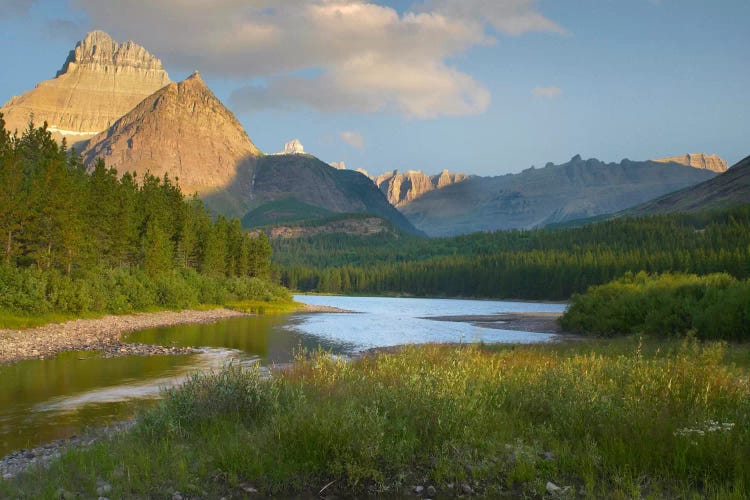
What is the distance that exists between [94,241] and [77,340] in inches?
1052

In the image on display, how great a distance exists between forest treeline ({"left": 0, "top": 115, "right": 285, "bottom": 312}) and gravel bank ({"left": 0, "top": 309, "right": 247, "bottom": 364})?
9.92ft

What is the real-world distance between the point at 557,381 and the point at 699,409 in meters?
3.25

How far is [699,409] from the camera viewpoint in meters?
12.0

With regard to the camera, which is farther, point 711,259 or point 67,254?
point 711,259

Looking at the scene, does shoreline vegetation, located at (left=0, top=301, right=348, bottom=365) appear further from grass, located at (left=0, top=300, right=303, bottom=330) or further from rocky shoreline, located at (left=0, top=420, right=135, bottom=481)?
rocky shoreline, located at (left=0, top=420, right=135, bottom=481)

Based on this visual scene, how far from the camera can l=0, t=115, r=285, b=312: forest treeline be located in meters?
50.7

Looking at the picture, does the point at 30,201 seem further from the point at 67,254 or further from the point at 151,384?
the point at 151,384

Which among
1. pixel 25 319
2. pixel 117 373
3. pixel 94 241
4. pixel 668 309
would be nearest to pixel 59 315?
pixel 25 319

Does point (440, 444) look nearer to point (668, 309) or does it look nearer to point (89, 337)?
point (668, 309)

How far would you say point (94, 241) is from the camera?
214 ft

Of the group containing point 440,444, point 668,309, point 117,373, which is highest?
point 440,444

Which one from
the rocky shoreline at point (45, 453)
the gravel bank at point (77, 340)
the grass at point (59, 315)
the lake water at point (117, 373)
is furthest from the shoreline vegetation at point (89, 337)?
the rocky shoreline at point (45, 453)

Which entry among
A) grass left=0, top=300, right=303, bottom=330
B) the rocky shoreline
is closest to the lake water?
the rocky shoreline

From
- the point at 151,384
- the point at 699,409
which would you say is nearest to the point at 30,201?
the point at 151,384
